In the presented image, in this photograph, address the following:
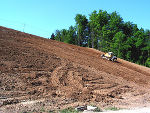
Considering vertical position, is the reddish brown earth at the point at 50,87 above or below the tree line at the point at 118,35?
below

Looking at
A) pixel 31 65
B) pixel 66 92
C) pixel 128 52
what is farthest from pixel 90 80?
pixel 128 52

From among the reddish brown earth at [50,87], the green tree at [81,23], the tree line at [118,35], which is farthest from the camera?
the green tree at [81,23]

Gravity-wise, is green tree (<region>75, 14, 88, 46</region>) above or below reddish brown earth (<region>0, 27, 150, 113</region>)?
above

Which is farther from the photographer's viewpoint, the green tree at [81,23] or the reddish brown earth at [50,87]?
the green tree at [81,23]

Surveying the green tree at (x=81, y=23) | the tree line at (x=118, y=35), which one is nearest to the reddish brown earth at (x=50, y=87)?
the tree line at (x=118, y=35)

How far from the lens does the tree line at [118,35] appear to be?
50.6 metres

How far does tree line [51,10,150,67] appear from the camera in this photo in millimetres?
50584

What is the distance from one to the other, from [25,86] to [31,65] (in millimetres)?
3104

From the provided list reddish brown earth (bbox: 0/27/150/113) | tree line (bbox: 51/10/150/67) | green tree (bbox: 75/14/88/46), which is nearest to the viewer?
reddish brown earth (bbox: 0/27/150/113)

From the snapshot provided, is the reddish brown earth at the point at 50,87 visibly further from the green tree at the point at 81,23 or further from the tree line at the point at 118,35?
the green tree at the point at 81,23

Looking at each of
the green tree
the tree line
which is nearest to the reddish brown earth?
the tree line

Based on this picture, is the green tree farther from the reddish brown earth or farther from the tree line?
the reddish brown earth

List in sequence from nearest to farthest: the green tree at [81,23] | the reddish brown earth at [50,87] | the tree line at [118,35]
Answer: the reddish brown earth at [50,87] < the tree line at [118,35] < the green tree at [81,23]

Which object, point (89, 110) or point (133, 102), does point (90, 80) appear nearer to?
point (133, 102)
